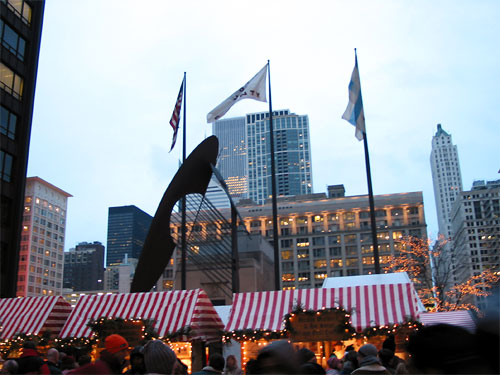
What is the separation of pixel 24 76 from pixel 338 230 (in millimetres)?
83998

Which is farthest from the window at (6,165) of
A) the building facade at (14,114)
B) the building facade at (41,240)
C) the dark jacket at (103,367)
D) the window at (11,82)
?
the building facade at (41,240)

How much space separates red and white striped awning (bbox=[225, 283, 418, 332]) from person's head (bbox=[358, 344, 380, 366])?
7.52 meters

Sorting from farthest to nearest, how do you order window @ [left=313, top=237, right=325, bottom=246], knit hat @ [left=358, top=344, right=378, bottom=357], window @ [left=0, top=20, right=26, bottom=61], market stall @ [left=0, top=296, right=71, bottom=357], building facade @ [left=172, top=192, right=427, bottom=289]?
window @ [left=313, top=237, right=325, bottom=246] < building facade @ [left=172, top=192, right=427, bottom=289] < window @ [left=0, top=20, right=26, bottom=61] < market stall @ [left=0, top=296, right=71, bottom=357] < knit hat @ [left=358, top=344, right=378, bottom=357]

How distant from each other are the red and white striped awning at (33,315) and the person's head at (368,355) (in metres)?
12.9

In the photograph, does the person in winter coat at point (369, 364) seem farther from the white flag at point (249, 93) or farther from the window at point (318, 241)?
the window at point (318, 241)

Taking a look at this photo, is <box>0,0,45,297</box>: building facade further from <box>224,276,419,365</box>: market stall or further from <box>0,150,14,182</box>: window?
<box>224,276,419,365</box>: market stall

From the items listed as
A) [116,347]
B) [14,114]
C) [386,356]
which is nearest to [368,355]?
[386,356]

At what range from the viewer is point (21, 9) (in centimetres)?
3303

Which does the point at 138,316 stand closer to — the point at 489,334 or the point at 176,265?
the point at 489,334

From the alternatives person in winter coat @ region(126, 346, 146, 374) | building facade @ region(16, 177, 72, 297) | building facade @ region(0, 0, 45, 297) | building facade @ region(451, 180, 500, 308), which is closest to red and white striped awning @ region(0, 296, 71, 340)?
person in winter coat @ region(126, 346, 146, 374)

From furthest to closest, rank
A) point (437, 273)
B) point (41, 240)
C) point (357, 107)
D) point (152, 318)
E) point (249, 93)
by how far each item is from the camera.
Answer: point (41, 240)
point (437, 273)
point (249, 93)
point (357, 107)
point (152, 318)

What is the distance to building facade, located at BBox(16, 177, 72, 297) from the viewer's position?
11394 centimetres

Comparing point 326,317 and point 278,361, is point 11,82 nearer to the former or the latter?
point 326,317

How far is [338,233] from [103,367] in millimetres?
105252
